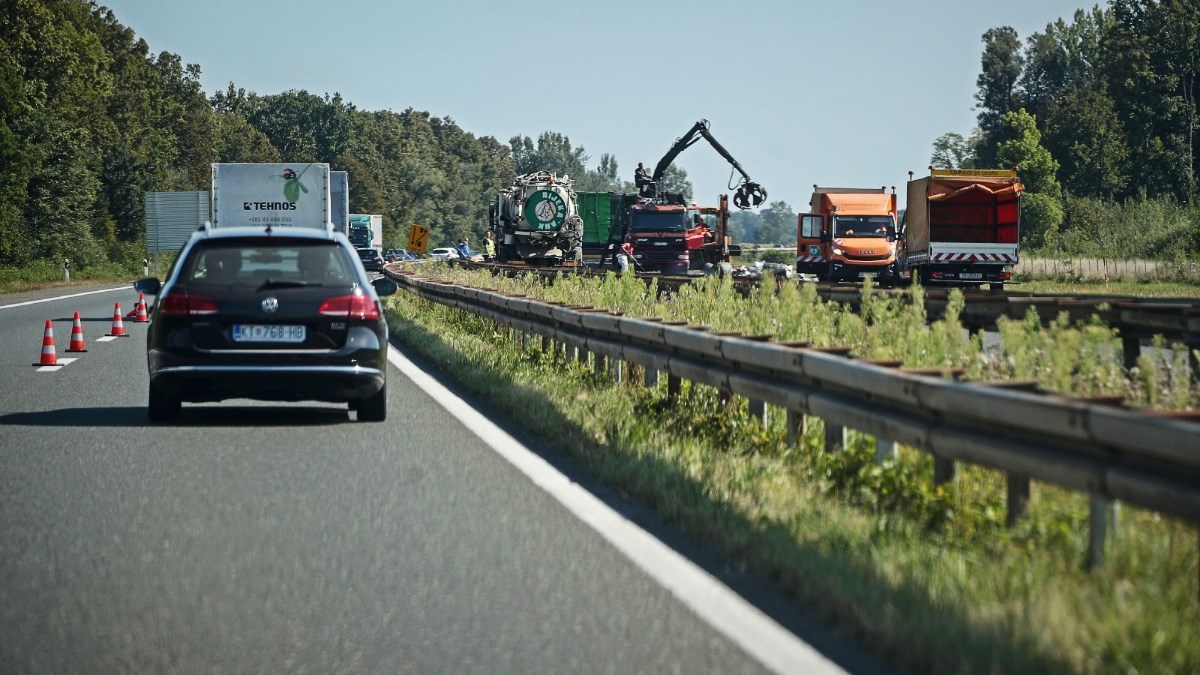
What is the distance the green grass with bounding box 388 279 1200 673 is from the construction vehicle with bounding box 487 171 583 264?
4026 cm

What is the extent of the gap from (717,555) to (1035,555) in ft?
4.78

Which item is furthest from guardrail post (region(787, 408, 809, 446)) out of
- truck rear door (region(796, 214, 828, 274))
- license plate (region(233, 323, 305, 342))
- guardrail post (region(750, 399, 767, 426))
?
truck rear door (region(796, 214, 828, 274))

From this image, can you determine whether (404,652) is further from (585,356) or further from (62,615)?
(585,356)

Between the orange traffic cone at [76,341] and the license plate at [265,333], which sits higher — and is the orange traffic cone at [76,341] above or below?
below

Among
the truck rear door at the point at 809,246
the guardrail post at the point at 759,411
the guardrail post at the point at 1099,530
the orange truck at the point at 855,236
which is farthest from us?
the orange truck at the point at 855,236

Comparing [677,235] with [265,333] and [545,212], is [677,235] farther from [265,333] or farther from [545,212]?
[265,333]

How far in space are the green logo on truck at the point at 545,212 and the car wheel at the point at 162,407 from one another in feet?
131

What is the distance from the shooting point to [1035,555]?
21.3 feet

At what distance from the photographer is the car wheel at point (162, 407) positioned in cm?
1262

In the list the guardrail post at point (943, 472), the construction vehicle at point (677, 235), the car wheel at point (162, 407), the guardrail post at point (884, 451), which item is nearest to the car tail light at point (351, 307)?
the car wheel at point (162, 407)

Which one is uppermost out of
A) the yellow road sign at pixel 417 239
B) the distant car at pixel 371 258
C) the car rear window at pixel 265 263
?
the car rear window at pixel 265 263

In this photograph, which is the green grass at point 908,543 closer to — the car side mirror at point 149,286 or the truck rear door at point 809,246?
the car side mirror at point 149,286

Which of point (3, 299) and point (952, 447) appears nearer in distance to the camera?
point (952, 447)

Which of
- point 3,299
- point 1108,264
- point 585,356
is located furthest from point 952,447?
point 1108,264
